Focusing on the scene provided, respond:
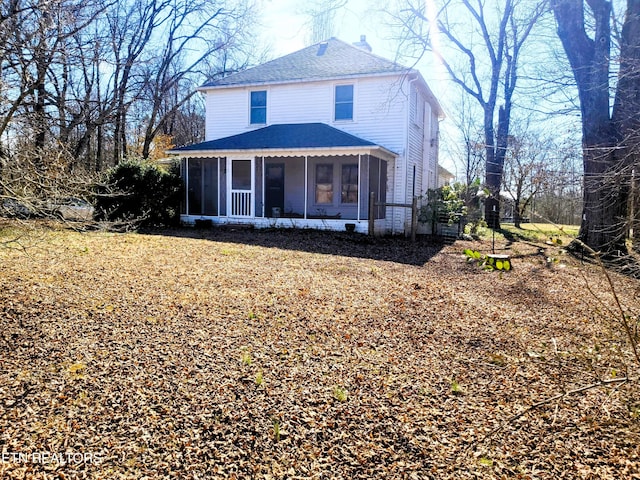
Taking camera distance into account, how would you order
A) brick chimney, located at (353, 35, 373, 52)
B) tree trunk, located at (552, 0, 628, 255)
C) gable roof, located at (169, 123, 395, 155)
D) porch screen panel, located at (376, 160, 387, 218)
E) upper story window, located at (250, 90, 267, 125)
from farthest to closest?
brick chimney, located at (353, 35, 373, 52), upper story window, located at (250, 90, 267, 125), porch screen panel, located at (376, 160, 387, 218), gable roof, located at (169, 123, 395, 155), tree trunk, located at (552, 0, 628, 255)

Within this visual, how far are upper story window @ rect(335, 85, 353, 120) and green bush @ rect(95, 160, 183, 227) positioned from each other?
20.8ft

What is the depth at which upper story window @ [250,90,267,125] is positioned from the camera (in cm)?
1683

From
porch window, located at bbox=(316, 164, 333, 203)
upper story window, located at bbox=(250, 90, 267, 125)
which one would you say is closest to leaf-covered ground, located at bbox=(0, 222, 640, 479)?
porch window, located at bbox=(316, 164, 333, 203)

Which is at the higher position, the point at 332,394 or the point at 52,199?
the point at 52,199

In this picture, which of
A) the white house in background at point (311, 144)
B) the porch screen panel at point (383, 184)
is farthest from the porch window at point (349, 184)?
the porch screen panel at point (383, 184)

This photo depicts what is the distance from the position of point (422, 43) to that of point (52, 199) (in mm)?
9542

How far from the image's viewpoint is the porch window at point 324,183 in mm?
15938

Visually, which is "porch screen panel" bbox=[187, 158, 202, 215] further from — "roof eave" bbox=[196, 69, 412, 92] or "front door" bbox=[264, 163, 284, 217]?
"roof eave" bbox=[196, 69, 412, 92]

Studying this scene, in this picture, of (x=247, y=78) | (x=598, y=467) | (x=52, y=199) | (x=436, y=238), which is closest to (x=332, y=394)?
(x=598, y=467)

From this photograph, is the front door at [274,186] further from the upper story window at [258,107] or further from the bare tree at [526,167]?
the bare tree at [526,167]

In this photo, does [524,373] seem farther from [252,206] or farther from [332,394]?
[252,206]

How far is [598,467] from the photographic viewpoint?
2.56m

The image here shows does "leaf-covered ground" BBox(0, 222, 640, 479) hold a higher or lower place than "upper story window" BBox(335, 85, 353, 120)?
lower

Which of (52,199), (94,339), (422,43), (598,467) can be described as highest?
(422,43)
